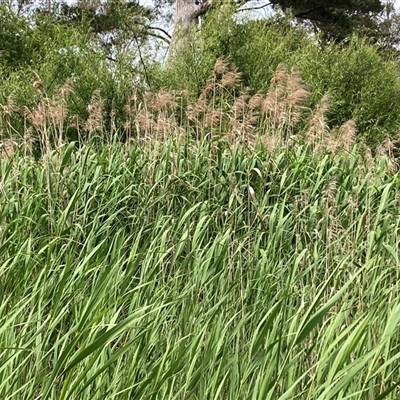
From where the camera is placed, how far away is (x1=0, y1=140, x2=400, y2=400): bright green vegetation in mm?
1537

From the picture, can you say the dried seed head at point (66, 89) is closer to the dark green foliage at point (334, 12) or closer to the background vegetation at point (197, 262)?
the background vegetation at point (197, 262)

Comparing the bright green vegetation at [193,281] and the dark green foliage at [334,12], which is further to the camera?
the dark green foliage at [334,12]

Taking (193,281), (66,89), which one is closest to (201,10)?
(66,89)

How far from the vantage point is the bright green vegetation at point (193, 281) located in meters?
1.54

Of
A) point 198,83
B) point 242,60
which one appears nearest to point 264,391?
point 198,83

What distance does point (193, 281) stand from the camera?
214 centimetres

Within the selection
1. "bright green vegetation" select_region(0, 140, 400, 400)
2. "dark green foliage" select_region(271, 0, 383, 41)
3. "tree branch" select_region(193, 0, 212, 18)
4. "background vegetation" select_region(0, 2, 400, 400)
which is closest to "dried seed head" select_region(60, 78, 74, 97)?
"background vegetation" select_region(0, 2, 400, 400)

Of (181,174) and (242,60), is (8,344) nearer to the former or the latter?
(181,174)

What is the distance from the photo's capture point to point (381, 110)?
9383mm

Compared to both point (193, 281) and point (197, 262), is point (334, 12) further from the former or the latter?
point (193, 281)

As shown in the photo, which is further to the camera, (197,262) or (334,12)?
(334,12)

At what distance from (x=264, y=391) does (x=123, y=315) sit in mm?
891

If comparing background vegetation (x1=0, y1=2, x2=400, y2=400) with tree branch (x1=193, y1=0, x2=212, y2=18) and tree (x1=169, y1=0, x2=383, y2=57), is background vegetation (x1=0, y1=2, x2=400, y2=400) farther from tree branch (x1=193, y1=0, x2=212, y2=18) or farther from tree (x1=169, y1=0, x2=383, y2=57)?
tree (x1=169, y1=0, x2=383, y2=57)

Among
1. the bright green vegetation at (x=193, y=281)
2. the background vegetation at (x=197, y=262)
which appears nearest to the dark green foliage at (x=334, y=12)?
the background vegetation at (x=197, y=262)
